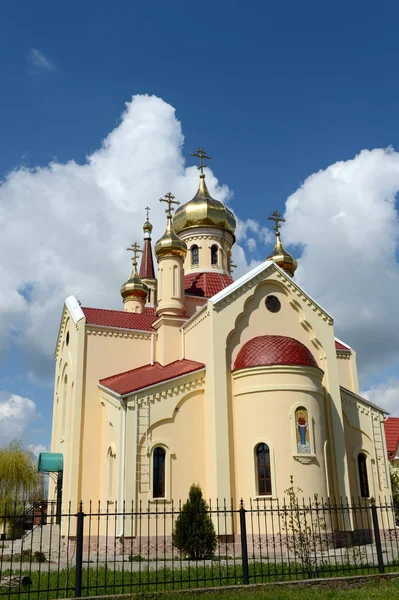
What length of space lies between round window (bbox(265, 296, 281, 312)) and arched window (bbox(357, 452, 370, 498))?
18.5ft

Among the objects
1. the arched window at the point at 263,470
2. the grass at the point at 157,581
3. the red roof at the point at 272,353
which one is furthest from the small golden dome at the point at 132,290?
the grass at the point at 157,581

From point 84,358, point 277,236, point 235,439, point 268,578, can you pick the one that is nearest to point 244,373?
point 235,439

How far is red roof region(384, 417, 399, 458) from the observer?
2902 centimetres

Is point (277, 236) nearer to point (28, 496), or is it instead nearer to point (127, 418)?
point (127, 418)

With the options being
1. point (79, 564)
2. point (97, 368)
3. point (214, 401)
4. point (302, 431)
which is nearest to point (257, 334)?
point (214, 401)

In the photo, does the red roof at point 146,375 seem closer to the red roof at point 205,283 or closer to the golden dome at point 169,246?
the red roof at point 205,283

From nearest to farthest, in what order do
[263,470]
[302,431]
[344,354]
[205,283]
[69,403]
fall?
[263,470], [302,431], [69,403], [344,354], [205,283]

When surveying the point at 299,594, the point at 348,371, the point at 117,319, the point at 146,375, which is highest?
the point at 117,319

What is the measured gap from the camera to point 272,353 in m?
16.6

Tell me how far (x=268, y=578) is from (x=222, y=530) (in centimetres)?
593

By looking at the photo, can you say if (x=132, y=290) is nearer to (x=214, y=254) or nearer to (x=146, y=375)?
(x=214, y=254)

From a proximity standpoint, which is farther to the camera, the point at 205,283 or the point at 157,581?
the point at 205,283

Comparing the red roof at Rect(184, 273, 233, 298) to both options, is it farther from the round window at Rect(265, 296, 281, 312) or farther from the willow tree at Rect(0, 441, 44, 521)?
the willow tree at Rect(0, 441, 44, 521)

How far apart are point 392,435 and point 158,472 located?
18.2m
